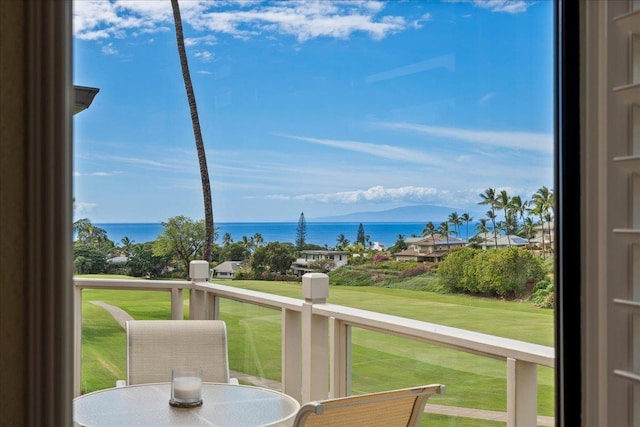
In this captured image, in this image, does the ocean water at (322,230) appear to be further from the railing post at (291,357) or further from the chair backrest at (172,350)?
the chair backrest at (172,350)

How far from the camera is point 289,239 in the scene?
5.89m

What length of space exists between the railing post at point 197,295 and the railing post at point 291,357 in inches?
29.9

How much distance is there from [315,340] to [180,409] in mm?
1347

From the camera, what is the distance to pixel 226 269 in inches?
216

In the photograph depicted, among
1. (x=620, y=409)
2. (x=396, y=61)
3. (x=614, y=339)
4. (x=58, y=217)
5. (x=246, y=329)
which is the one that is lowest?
(x=246, y=329)

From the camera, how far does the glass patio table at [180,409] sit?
93.2 inches

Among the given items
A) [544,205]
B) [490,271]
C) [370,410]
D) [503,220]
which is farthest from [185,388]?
[503,220]

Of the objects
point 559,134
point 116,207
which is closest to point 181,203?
point 116,207

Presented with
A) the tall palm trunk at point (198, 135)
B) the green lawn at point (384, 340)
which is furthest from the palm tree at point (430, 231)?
the tall palm trunk at point (198, 135)

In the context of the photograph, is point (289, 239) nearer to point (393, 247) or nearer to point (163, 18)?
point (393, 247)

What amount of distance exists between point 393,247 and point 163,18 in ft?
8.78

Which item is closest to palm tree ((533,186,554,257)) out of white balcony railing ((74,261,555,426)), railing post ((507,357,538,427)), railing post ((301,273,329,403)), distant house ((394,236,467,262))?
distant house ((394,236,467,262))

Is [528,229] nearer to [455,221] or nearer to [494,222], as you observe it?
[494,222]

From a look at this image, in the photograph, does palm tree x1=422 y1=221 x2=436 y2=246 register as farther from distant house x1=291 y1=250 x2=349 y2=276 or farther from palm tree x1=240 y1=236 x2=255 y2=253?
palm tree x1=240 y1=236 x2=255 y2=253
